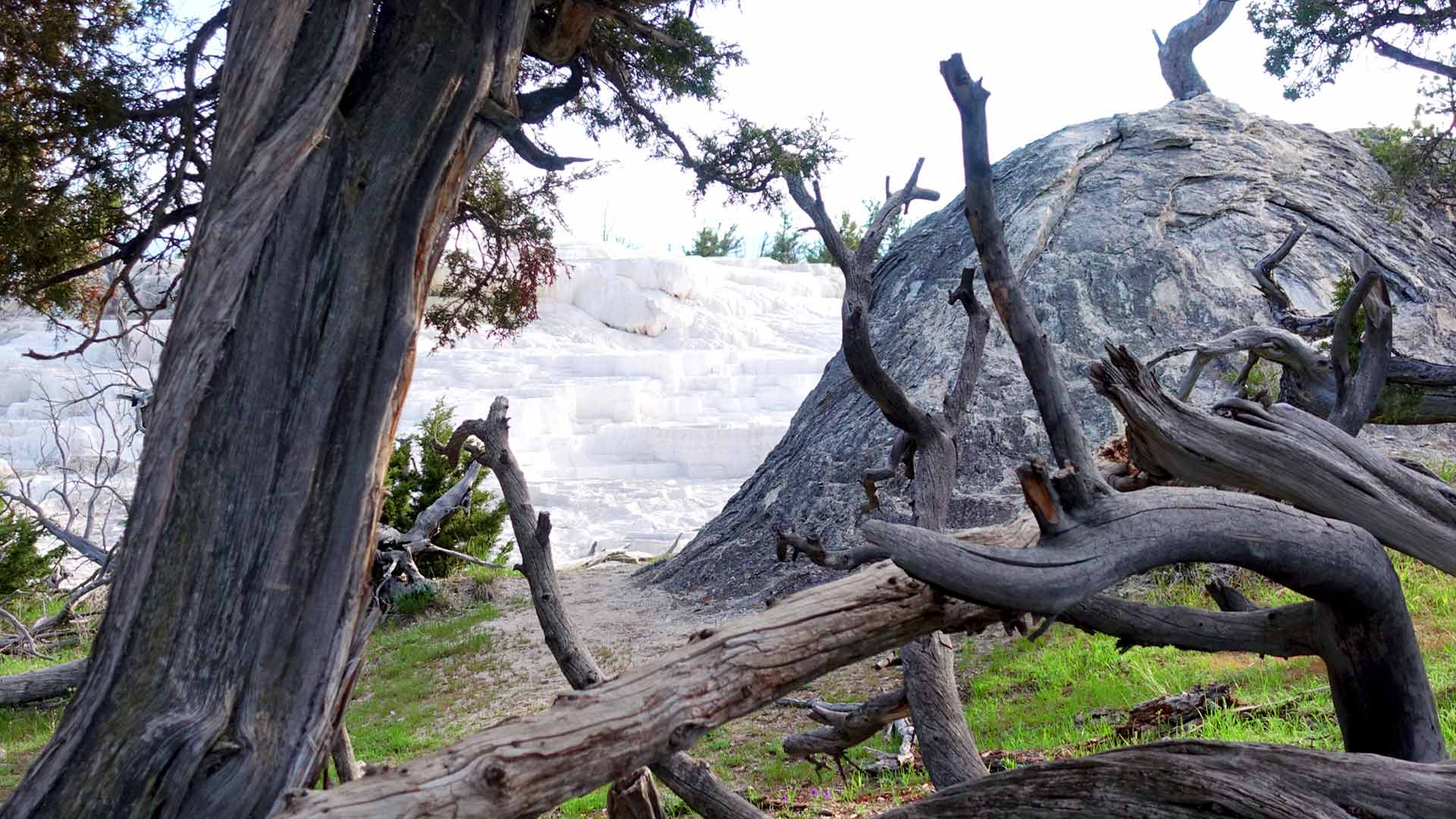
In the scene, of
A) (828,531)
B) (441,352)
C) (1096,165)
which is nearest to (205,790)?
(828,531)

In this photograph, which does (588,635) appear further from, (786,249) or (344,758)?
(786,249)

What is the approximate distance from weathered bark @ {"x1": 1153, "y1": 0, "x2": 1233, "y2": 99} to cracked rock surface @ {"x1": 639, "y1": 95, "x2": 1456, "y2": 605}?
2.43m

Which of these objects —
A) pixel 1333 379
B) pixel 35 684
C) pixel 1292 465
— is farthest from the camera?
pixel 35 684

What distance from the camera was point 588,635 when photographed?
7.78 m

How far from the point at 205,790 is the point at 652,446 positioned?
63.2 feet

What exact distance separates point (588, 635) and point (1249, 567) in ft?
20.6

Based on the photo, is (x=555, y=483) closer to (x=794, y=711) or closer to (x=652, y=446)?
(x=652, y=446)

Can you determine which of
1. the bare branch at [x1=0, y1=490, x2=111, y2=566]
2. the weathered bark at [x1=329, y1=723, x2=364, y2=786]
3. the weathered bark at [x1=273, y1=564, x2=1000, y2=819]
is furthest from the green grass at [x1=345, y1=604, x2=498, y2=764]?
the weathered bark at [x1=273, y1=564, x2=1000, y2=819]

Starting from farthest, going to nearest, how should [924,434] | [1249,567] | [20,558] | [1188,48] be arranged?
[1188,48] < [20,558] < [924,434] < [1249,567]

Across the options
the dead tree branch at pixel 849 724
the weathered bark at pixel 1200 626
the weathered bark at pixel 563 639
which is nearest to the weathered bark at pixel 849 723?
the dead tree branch at pixel 849 724

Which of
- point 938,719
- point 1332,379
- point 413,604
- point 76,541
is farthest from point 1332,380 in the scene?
point 413,604

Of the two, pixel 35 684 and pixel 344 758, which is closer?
pixel 344 758

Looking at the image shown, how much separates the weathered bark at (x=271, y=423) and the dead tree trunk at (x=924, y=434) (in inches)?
48.3

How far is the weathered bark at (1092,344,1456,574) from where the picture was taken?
83.6 inches
